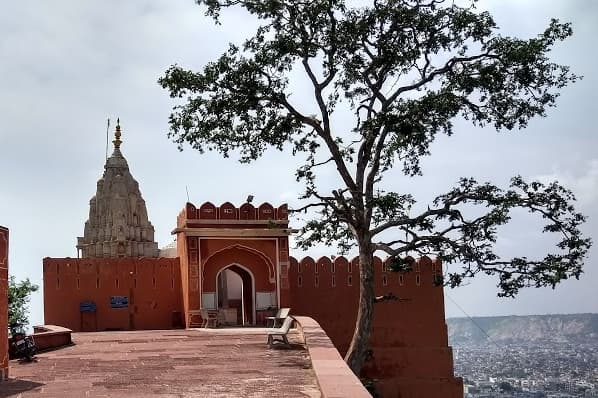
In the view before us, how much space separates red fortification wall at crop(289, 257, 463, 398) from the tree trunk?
16.8ft

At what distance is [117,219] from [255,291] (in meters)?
14.4

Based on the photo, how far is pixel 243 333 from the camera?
1706 centimetres

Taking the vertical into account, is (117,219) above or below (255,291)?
above

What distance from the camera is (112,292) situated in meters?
21.4

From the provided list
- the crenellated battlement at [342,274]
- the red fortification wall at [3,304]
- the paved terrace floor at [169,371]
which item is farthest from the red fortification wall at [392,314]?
the red fortification wall at [3,304]

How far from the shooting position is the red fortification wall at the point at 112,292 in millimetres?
21062

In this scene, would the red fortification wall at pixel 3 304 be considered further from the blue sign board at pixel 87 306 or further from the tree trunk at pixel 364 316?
the blue sign board at pixel 87 306

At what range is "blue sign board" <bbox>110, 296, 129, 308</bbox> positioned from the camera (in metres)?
21.3

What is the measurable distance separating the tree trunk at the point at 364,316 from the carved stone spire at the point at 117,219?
19.5 metres

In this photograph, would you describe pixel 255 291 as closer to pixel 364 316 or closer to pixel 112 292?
pixel 112 292

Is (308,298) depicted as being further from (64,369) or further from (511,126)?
(64,369)

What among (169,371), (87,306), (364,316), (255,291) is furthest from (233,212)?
(169,371)

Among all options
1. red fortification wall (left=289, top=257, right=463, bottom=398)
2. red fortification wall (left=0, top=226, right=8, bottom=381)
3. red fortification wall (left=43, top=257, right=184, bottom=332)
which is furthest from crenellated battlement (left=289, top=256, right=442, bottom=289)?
red fortification wall (left=0, top=226, right=8, bottom=381)

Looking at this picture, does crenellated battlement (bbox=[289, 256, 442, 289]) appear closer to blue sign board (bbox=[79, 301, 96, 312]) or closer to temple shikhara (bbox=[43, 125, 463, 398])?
temple shikhara (bbox=[43, 125, 463, 398])
